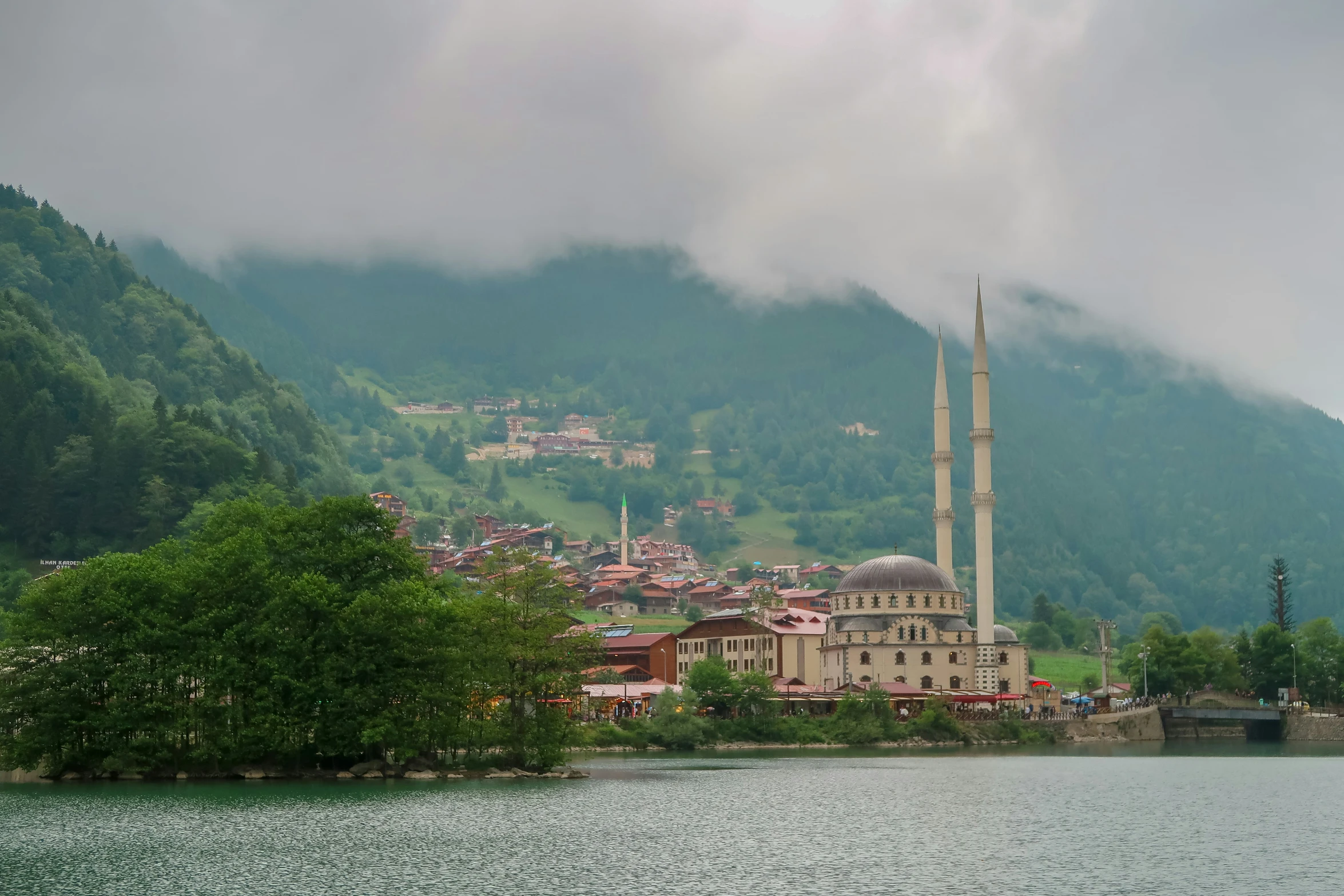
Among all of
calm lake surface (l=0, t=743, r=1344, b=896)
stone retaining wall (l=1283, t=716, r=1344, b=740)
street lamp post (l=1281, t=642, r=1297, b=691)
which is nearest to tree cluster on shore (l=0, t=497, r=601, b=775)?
calm lake surface (l=0, t=743, r=1344, b=896)

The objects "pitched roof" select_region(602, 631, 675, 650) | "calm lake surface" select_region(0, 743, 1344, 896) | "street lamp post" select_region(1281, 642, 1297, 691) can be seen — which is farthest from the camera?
"pitched roof" select_region(602, 631, 675, 650)

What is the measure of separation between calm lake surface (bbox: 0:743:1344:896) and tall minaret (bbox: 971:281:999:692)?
59.9 metres

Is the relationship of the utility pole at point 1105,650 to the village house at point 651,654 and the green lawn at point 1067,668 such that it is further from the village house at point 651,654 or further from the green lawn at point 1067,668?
the village house at point 651,654

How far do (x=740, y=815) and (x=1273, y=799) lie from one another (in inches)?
764

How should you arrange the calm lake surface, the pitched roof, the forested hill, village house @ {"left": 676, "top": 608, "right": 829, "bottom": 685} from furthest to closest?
1. the pitched roof
2. village house @ {"left": 676, "top": 608, "right": 829, "bottom": 685}
3. the forested hill
4. the calm lake surface

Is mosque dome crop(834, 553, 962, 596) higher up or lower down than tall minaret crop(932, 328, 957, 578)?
lower down

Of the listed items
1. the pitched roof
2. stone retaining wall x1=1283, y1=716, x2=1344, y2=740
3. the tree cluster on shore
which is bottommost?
stone retaining wall x1=1283, y1=716, x2=1344, y2=740

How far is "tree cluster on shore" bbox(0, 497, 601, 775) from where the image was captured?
58781 millimetres

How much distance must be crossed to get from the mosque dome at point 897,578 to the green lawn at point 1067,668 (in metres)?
29.2

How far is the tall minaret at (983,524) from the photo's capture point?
127 m

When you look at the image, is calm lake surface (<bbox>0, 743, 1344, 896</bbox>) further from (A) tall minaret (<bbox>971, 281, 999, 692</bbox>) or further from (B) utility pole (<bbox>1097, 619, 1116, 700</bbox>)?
(A) tall minaret (<bbox>971, 281, 999, 692</bbox>)

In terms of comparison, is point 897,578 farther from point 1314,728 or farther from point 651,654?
point 1314,728

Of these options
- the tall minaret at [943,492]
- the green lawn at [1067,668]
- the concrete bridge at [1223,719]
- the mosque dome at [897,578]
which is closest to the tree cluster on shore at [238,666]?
the concrete bridge at [1223,719]

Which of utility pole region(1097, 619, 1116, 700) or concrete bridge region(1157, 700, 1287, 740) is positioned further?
utility pole region(1097, 619, 1116, 700)
